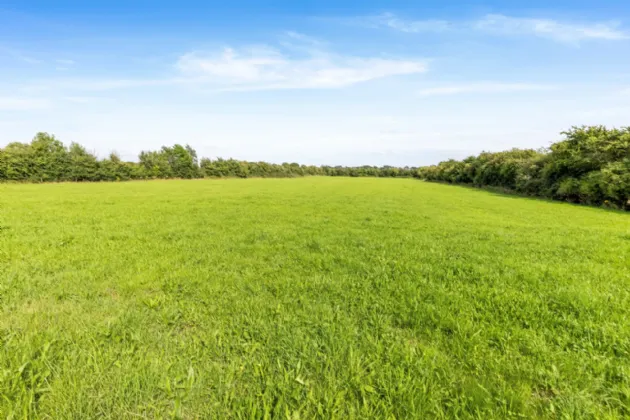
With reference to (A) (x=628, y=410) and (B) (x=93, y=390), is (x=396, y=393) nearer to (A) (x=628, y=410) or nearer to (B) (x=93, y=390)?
(A) (x=628, y=410)

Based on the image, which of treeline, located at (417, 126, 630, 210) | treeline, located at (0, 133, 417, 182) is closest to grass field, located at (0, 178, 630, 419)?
treeline, located at (417, 126, 630, 210)

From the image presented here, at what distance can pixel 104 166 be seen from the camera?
56656mm

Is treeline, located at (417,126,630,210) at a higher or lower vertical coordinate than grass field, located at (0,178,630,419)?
higher

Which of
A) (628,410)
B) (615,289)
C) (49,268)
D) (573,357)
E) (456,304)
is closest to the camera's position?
(628,410)

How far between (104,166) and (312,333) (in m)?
73.0

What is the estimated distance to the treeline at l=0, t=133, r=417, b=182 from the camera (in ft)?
151

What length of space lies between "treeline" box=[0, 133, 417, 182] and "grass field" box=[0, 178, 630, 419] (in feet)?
199

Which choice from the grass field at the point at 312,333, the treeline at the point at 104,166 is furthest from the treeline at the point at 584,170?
the treeline at the point at 104,166

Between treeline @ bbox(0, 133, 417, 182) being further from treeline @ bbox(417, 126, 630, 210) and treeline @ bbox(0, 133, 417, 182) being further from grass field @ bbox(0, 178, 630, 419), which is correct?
treeline @ bbox(417, 126, 630, 210)

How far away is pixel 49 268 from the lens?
5.37 metres

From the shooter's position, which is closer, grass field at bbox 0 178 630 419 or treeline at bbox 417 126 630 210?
grass field at bbox 0 178 630 419

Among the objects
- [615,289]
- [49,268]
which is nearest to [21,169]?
[49,268]

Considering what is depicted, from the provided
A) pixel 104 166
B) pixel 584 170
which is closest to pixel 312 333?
pixel 584 170

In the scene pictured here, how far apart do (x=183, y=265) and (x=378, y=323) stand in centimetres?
451
